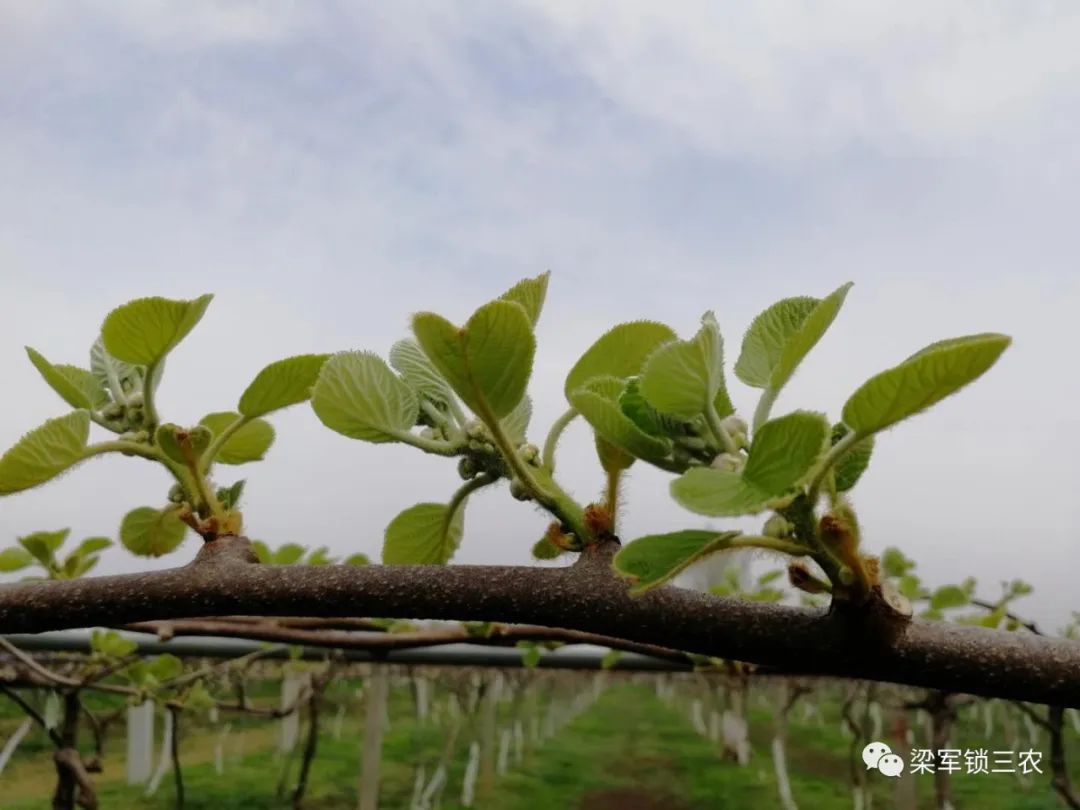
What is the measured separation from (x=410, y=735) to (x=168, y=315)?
6.38m

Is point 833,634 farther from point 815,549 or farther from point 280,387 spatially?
point 280,387

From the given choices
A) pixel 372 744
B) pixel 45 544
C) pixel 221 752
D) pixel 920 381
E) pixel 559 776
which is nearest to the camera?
pixel 920 381

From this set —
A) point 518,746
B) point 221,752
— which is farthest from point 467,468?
point 518,746

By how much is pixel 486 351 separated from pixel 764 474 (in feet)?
0.29

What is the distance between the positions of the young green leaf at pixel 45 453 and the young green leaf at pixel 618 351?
7.7 inches

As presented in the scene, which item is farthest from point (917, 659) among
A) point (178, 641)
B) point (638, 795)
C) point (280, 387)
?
point (638, 795)

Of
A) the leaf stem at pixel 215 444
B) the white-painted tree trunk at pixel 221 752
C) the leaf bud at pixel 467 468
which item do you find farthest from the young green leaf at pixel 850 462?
the white-painted tree trunk at pixel 221 752

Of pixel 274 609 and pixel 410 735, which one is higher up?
pixel 274 609

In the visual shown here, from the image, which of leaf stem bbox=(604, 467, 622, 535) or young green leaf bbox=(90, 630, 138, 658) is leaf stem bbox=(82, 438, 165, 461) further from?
young green leaf bbox=(90, 630, 138, 658)

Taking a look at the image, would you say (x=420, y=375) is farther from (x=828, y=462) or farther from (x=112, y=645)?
(x=112, y=645)

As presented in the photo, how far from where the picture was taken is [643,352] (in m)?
0.35

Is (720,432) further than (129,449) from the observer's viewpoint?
No

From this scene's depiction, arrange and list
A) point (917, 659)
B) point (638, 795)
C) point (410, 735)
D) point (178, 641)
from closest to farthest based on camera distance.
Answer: point (917, 659)
point (178, 641)
point (638, 795)
point (410, 735)

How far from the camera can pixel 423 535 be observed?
42 cm
